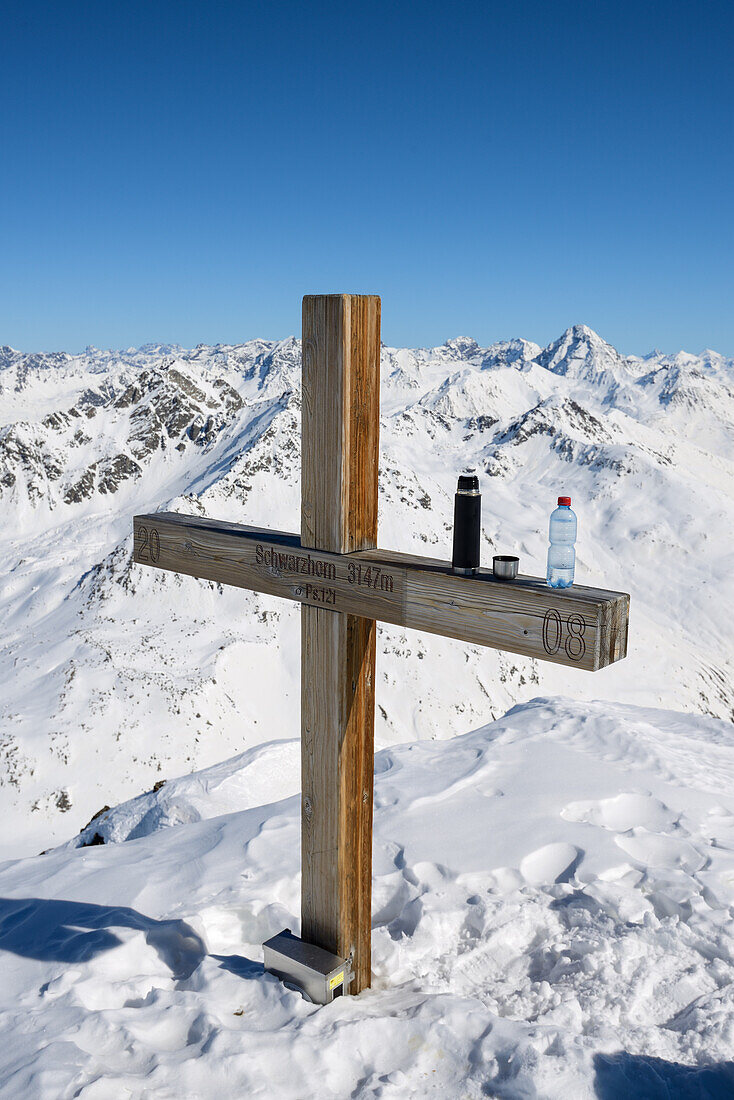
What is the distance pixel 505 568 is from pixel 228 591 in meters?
38.6

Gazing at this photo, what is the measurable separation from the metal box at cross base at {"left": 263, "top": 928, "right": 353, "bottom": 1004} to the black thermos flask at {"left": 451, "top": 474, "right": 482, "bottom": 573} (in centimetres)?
266

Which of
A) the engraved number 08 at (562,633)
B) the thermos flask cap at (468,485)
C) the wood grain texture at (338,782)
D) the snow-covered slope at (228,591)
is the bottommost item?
the snow-covered slope at (228,591)

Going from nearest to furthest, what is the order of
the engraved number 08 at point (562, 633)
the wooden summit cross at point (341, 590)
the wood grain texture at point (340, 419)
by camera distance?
the engraved number 08 at point (562, 633), the wooden summit cross at point (341, 590), the wood grain texture at point (340, 419)

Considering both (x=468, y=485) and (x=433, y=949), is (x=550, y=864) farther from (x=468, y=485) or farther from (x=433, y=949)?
(x=468, y=485)

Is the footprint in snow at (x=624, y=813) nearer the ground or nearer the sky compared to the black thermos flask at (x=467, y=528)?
nearer the ground

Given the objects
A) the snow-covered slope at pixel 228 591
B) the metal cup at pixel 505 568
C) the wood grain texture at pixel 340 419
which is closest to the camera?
the metal cup at pixel 505 568

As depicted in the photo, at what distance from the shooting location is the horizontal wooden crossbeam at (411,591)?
3.62 metres

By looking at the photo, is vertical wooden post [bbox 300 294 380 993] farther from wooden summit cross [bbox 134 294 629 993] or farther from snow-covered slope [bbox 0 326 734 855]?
snow-covered slope [bbox 0 326 734 855]

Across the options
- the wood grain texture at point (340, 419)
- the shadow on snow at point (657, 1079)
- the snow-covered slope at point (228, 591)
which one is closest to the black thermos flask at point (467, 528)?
the wood grain texture at point (340, 419)

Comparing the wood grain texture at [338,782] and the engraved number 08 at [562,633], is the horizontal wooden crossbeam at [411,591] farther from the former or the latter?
the wood grain texture at [338,782]

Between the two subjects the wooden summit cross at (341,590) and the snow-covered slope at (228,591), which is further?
the snow-covered slope at (228,591)

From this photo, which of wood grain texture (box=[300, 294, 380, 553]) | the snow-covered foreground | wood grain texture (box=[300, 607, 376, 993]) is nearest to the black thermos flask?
wood grain texture (box=[300, 294, 380, 553])

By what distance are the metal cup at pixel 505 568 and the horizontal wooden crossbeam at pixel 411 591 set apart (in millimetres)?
56

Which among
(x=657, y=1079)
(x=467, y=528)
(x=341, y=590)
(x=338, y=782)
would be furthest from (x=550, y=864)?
(x=467, y=528)
